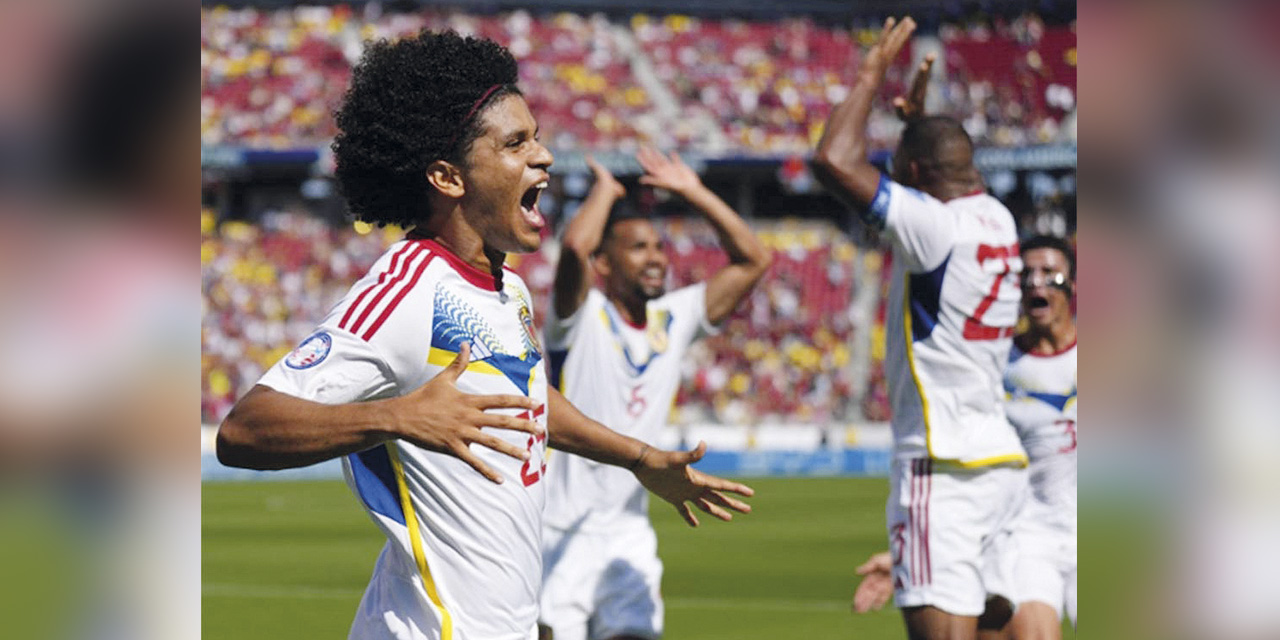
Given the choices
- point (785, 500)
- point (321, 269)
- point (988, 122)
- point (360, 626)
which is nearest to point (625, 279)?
point (360, 626)

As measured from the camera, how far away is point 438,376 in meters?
3.17

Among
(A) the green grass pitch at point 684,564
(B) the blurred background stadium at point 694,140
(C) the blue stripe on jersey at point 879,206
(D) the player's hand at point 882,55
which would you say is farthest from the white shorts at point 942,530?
(B) the blurred background stadium at point 694,140

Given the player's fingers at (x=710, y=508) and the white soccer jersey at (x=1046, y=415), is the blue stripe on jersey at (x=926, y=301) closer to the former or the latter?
the player's fingers at (x=710, y=508)

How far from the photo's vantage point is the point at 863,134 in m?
5.88

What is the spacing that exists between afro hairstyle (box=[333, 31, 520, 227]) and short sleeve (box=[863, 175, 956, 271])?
2.29 metres

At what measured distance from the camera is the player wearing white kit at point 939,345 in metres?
6.02

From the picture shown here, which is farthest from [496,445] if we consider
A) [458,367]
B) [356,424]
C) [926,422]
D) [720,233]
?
[720,233]

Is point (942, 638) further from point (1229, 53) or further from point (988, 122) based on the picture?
point (988, 122)

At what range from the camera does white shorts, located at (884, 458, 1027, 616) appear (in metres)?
6.05

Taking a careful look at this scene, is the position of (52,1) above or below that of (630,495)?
above

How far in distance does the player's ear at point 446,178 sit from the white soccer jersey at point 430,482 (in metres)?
0.22

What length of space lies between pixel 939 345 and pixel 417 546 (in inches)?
129

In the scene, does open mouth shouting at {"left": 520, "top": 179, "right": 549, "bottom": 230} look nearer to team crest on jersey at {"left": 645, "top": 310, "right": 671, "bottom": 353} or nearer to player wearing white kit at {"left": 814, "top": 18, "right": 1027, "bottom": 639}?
player wearing white kit at {"left": 814, "top": 18, "right": 1027, "bottom": 639}

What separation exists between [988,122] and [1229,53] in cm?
3192
